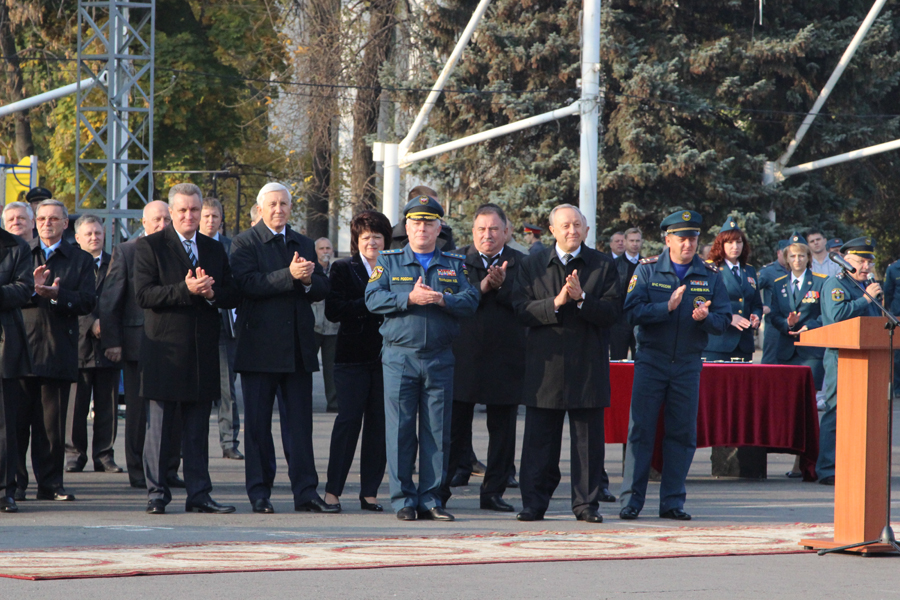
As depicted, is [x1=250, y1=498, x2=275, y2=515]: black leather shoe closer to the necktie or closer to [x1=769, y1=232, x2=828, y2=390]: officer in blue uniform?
the necktie

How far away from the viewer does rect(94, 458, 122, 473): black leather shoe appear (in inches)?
425

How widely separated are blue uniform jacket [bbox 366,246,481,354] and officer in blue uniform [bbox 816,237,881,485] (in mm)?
3612

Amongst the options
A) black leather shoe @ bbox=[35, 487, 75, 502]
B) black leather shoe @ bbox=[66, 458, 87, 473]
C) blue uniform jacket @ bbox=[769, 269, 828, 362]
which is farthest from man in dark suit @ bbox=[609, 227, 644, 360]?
black leather shoe @ bbox=[35, 487, 75, 502]

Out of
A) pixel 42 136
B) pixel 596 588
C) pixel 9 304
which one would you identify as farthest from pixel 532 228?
pixel 42 136

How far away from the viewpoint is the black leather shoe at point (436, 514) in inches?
336

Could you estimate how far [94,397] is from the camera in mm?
10711

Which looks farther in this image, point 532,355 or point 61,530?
point 532,355

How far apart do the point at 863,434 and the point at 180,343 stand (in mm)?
4327

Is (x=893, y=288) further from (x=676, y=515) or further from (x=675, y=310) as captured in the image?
(x=676, y=515)

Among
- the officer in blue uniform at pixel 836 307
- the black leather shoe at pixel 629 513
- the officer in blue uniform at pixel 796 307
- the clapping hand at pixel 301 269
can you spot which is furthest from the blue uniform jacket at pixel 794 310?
the clapping hand at pixel 301 269

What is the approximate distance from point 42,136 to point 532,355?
98.0ft

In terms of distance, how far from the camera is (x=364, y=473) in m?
9.09

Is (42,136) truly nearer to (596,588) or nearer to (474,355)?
(474,355)

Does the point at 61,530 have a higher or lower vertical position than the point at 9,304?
lower
